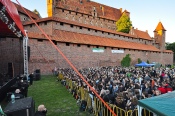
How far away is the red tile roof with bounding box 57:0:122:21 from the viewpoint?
45.1m

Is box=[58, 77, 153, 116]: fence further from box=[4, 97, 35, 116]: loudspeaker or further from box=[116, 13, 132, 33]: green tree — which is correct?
box=[116, 13, 132, 33]: green tree

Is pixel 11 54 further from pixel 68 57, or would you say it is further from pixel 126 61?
pixel 126 61

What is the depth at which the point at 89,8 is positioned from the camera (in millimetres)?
51562

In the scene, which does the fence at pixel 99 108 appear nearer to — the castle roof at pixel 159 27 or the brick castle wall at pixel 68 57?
the brick castle wall at pixel 68 57

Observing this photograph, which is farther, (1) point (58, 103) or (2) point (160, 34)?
(2) point (160, 34)

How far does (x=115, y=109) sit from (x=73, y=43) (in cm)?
2130

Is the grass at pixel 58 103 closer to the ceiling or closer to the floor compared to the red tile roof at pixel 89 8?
closer to the floor

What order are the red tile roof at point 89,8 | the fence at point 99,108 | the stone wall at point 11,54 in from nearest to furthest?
the fence at point 99,108 → the stone wall at point 11,54 → the red tile roof at point 89,8

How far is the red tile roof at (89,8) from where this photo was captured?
45081 millimetres

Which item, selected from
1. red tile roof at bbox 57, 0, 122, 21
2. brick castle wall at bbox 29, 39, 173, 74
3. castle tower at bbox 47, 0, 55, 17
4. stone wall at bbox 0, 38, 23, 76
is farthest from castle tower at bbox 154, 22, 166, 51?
stone wall at bbox 0, 38, 23, 76

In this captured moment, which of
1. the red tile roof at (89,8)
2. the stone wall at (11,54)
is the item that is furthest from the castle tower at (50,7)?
the stone wall at (11,54)

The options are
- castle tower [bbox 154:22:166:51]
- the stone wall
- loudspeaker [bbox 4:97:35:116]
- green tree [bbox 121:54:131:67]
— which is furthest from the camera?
castle tower [bbox 154:22:166:51]

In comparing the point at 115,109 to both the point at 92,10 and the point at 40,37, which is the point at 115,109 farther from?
the point at 92,10

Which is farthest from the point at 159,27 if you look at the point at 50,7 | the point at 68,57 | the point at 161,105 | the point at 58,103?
the point at 161,105
